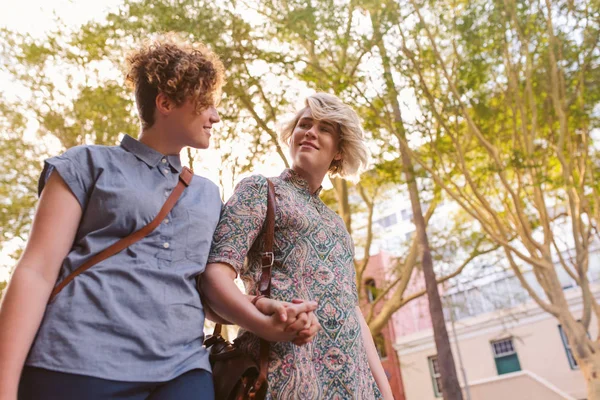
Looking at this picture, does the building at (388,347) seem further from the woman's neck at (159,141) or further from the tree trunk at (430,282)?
the woman's neck at (159,141)

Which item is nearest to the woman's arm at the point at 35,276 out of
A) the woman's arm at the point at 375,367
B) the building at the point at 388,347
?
the woman's arm at the point at 375,367

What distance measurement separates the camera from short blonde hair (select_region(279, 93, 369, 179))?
94.3 inches

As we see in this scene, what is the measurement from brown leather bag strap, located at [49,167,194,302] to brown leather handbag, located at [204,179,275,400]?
1.23 feet

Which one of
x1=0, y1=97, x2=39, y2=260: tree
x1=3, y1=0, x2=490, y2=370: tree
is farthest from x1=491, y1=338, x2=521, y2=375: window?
x1=0, y1=97, x2=39, y2=260: tree

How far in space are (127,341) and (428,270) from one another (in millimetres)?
8056

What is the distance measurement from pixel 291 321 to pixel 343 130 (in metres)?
1.16

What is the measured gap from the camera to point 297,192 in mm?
2195

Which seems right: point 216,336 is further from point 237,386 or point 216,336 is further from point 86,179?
point 86,179

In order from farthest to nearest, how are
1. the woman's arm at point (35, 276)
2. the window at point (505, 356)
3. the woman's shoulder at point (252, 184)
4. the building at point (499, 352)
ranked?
the window at point (505, 356)
the building at point (499, 352)
the woman's shoulder at point (252, 184)
the woman's arm at point (35, 276)

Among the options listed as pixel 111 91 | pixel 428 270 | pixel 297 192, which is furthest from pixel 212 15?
pixel 297 192

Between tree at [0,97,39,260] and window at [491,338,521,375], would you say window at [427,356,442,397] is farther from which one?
tree at [0,97,39,260]

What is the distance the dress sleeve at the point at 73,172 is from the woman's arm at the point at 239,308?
1.40 feet

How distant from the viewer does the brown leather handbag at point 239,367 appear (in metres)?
1.62

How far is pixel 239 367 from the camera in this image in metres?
1.65
